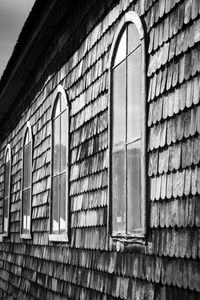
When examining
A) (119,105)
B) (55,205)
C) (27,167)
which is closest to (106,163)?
(119,105)

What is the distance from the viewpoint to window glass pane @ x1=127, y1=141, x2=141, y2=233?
Answer: 5707 mm

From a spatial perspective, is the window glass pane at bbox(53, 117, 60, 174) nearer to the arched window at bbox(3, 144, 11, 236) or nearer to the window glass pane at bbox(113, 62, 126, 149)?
the window glass pane at bbox(113, 62, 126, 149)

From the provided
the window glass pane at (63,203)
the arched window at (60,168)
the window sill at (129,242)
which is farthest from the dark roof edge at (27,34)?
the window sill at (129,242)

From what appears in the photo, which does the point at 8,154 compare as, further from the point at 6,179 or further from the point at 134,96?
the point at 134,96

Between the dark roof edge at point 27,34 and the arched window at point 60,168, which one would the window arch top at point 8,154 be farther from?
the arched window at point 60,168

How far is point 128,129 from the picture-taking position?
6125 millimetres

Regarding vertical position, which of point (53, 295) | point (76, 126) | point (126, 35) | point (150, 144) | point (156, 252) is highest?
point (126, 35)

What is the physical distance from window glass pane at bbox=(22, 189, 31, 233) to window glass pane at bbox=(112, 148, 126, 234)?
5638 mm

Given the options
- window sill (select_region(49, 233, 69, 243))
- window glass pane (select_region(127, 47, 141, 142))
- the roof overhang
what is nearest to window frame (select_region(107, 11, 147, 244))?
window glass pane (select_region(127, 47, 141, 142))

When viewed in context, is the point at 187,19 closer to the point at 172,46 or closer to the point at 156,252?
the point at 172,46

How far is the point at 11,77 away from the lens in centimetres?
1331

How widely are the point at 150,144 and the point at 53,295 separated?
14.8 feet

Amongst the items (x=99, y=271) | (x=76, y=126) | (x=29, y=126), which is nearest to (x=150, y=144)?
(x=99, y=271)

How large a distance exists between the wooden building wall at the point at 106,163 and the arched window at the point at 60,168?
0.21 metres
